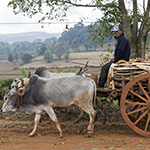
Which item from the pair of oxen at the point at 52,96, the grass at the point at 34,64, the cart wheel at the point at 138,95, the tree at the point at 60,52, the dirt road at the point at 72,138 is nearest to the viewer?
the dirt road at the point at 72,138

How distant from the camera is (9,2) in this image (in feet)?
28.3

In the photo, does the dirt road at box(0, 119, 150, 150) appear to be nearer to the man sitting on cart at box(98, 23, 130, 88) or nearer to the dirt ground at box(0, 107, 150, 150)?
the dirt ground at box(0, 107, 150, 150)

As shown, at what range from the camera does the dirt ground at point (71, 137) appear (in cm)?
470

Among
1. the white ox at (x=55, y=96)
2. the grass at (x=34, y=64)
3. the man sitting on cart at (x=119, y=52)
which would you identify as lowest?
the grass at (x=34, y=64)

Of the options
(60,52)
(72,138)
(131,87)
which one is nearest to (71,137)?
(72,138)

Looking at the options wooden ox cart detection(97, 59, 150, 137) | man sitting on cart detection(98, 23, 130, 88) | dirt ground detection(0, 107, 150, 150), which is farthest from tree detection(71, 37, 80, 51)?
wooden ox cart detection(97, 59, 150, 137)

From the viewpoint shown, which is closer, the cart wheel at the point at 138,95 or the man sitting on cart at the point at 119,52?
the cart wheel at the point at 138,95

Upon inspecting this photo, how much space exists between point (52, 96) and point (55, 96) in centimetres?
8

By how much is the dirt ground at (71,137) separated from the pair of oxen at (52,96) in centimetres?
30

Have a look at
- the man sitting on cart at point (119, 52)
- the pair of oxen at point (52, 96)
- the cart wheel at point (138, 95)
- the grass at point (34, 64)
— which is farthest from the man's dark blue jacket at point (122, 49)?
the grass at point (34, 64)

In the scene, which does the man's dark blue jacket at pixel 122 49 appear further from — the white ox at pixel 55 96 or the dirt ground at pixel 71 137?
the dirt ground at pixel 71 137

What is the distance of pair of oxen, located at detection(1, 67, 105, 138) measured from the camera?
5441 millimetres

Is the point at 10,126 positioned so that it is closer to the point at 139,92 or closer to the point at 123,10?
the point at 139,92

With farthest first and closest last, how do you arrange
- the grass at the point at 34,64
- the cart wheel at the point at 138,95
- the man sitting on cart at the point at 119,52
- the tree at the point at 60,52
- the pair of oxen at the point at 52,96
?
1. the tree at the point at 60,52
2. the grass at the point at 34,64
3. the man sitting on cart at the point at 119,52
4. the pair of oxen at the point at 52,96
5. the cart wheel at the point at 138,95
